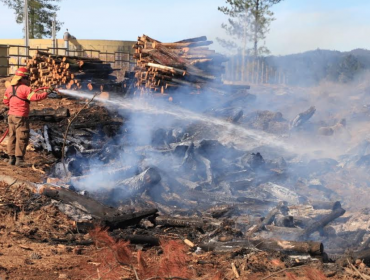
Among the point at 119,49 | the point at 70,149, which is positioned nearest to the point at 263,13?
the point at 119,49

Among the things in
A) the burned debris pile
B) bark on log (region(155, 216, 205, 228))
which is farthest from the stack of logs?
bark on log (region(155, 216, 205, 228))

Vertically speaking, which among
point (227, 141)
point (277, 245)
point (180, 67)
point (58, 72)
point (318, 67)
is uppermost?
point (318, 67)

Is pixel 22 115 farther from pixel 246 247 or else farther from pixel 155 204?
pixel 246 247

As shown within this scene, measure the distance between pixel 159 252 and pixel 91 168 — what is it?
4.49m

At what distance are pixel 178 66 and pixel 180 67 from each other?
83mm

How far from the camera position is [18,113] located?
35.3ft

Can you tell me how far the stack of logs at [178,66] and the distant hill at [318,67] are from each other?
11.0 meters

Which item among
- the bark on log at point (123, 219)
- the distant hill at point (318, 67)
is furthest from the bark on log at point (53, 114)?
the distant hill at point (318, 67)

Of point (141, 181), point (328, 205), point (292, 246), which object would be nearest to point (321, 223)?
point (328, 205)

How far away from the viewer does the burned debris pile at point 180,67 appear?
1733 centimetres

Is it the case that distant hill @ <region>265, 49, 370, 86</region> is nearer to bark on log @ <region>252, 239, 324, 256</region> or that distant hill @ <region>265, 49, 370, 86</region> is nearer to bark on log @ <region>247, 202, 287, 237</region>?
bark on log @ <region>247, 202, 287, 237</region>

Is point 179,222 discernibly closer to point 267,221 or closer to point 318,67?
point 267,221

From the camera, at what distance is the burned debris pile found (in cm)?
1733

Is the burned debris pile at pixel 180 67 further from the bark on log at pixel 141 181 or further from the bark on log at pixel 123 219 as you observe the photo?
the bark on log at pixel 123 219
